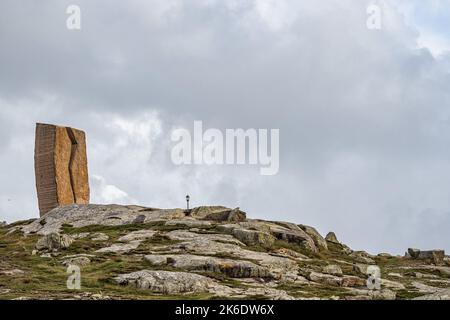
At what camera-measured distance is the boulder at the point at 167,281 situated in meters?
36.2

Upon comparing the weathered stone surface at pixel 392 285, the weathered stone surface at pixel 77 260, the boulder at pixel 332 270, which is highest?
the weathered stone surface at pixel 77 260

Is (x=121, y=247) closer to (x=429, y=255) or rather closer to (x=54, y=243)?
Result: (x=54, y=243)

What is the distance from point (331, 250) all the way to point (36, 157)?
107 ft

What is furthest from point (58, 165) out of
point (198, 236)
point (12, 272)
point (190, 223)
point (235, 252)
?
point (12, 272)

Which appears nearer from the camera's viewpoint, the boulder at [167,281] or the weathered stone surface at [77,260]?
the boulder at [167,281]

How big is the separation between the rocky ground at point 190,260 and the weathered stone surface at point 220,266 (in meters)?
0.07

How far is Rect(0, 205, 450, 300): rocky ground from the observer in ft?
118

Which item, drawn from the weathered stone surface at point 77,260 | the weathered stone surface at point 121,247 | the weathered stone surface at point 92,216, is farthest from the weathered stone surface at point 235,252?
the weathered stone surface at point 92,216

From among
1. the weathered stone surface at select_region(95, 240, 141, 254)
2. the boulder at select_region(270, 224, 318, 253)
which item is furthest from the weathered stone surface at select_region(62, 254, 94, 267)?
the boulder at select_region(270, 224, 318, 253)

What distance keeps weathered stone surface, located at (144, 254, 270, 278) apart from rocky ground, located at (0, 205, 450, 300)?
0.07 m

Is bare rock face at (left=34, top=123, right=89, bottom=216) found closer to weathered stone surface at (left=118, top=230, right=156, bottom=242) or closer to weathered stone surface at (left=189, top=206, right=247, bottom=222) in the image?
weathered stone surface at (left=189, top=206, right=247, bottom=222)

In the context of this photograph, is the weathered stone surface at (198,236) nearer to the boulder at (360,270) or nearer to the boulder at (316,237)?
the boulder at (360,270)
